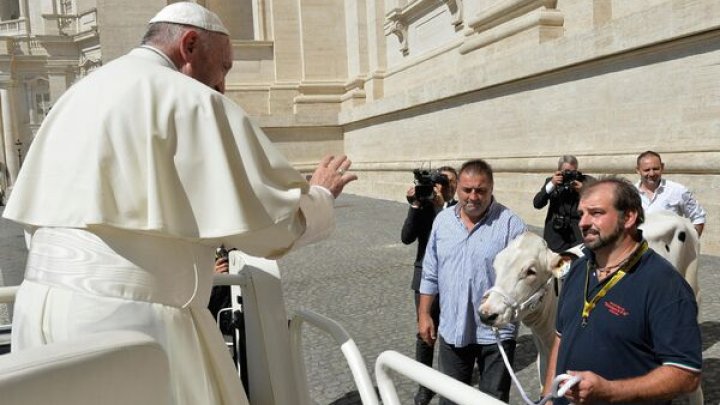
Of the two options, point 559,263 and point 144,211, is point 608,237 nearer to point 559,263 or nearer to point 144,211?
point 559,263

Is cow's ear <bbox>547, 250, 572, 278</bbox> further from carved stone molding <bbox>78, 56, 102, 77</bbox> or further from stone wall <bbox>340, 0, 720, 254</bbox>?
carved stone molding <bbox>78, 56, 102, 77</bbox>

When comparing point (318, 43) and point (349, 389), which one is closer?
point (349, 389)

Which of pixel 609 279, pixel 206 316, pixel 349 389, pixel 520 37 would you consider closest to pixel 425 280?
pixel 349 389

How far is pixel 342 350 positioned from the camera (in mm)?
2225

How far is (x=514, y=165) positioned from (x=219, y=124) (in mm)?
9589

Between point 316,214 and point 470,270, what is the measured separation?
1.39 meters

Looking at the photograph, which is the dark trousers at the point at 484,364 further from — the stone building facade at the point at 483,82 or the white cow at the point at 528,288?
the stone building facade at the point at 483,82

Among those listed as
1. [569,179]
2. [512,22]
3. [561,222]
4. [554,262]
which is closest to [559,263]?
[554,262]

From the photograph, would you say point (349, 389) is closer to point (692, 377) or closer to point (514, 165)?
point (692, 377)

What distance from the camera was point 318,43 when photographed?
76.4 feet

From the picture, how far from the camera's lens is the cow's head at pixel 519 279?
2.85 metres

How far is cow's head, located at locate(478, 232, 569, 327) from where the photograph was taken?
285 cm

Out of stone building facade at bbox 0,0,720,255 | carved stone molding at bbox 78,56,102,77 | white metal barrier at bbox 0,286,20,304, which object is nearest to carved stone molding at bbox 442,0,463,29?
stone building facade at bbox 0,0,720,255

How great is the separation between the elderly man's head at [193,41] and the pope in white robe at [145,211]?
17 cm
